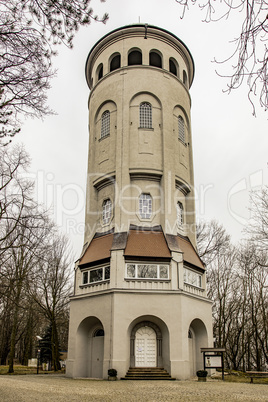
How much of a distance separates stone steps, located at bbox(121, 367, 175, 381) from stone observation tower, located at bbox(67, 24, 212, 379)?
0.10m

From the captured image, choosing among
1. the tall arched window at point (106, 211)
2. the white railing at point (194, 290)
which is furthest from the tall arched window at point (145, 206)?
the white railing at point (194, 290)

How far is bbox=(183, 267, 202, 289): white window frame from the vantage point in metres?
21.6

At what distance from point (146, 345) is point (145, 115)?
14155 millimetres

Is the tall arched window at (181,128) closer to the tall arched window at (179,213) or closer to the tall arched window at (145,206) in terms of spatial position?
the tall arched window at (179,213)

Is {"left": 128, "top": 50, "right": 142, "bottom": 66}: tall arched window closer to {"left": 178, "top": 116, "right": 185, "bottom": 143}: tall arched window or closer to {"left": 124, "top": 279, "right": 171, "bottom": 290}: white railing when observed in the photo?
{"left": 178, "top": 116, "right": 185, "bottom": 143}: tall arched window

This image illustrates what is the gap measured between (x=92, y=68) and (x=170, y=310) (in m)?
19.3

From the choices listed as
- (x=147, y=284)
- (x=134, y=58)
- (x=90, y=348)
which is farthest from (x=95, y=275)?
(x=134, y=58)

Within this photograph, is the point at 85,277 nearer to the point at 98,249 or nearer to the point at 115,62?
the point at 98,249

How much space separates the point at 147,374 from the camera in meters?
18.6

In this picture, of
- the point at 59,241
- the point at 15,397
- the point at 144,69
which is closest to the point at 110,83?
the point at 144,69

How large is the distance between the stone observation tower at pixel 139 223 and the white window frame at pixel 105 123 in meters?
0.07

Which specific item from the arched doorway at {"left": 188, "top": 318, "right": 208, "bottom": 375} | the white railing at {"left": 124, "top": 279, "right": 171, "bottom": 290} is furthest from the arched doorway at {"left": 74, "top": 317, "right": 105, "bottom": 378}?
the arched doorway at {"left": 188, "top": 318, "right": 208, "bottom": 375}

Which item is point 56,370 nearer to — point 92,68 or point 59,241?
point 59,241

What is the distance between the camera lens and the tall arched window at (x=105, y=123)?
2594 centimetres
